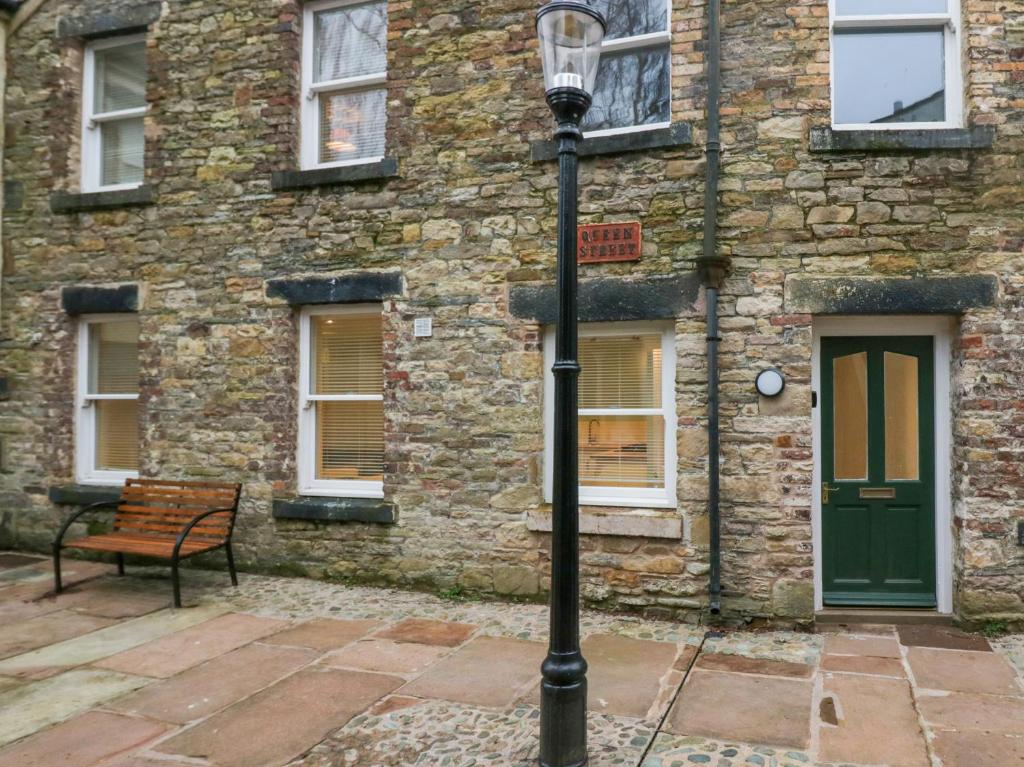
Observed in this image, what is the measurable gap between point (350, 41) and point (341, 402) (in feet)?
10.9

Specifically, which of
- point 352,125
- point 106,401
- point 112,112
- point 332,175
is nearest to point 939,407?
point 332,175

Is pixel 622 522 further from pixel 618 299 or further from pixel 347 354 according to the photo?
pixel 347 354

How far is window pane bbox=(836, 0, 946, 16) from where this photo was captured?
5.61 meters

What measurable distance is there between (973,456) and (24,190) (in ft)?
29.5

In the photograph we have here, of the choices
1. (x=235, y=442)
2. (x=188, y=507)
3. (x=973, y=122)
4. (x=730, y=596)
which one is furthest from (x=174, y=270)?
(x=973, y=122)

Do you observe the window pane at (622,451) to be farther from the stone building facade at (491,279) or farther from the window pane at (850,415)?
the window pane at (850,415)

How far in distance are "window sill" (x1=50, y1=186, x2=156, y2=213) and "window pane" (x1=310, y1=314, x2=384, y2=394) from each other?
6.91 ft

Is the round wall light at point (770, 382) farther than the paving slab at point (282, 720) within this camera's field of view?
Yes

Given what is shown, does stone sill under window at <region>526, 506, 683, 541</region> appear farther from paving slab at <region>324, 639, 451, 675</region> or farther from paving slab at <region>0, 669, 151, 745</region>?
paving slab at <region>0, 669, 151, 745</region>

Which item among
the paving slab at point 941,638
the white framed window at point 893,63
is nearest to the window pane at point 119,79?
the white framed window at point 893,63

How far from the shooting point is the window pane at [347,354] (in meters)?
6.63

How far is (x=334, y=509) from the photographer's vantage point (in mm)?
6410

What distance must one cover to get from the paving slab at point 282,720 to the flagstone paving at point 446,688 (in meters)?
0.01

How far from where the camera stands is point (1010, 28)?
209 inches
